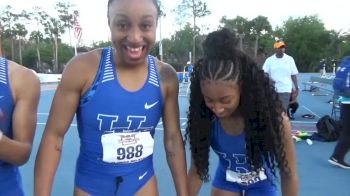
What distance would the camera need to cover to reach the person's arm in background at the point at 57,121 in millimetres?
1881

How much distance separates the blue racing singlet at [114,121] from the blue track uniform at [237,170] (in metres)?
Result: 0.42

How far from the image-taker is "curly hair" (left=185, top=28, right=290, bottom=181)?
83.3 inches

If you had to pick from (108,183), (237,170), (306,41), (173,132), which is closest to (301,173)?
(237,170)

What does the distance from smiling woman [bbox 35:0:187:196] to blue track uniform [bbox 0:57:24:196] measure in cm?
16

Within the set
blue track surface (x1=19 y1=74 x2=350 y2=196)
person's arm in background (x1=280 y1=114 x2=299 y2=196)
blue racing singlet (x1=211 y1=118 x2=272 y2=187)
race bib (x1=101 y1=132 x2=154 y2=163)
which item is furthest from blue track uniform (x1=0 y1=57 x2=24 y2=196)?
blue track surface (x1=19 y1=74 x2=350 y2=196)

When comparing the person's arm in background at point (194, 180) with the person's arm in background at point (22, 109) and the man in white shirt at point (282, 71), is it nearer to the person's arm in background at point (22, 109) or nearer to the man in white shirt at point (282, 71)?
the person's arm in background at point (22, 109)

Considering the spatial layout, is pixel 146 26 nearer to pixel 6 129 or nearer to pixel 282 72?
pixel 6 129

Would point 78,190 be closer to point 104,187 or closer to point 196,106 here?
point 104,187

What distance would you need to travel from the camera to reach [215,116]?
7.57 ft

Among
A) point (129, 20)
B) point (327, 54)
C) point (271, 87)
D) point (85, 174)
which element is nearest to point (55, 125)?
point (85, 174)

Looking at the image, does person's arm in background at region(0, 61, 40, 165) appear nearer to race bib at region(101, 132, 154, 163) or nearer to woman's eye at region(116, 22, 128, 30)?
race bib at region(101, 132, 154, 163)

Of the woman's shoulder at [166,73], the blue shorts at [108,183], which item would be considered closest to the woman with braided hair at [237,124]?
the woman's shoulder at [166,73]

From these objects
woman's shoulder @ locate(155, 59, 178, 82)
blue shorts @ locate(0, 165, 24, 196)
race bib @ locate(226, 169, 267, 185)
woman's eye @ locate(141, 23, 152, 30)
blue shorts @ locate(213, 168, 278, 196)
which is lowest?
blue shorts @ locate(213, 168, 278, 196)

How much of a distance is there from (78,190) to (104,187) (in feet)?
0.44
